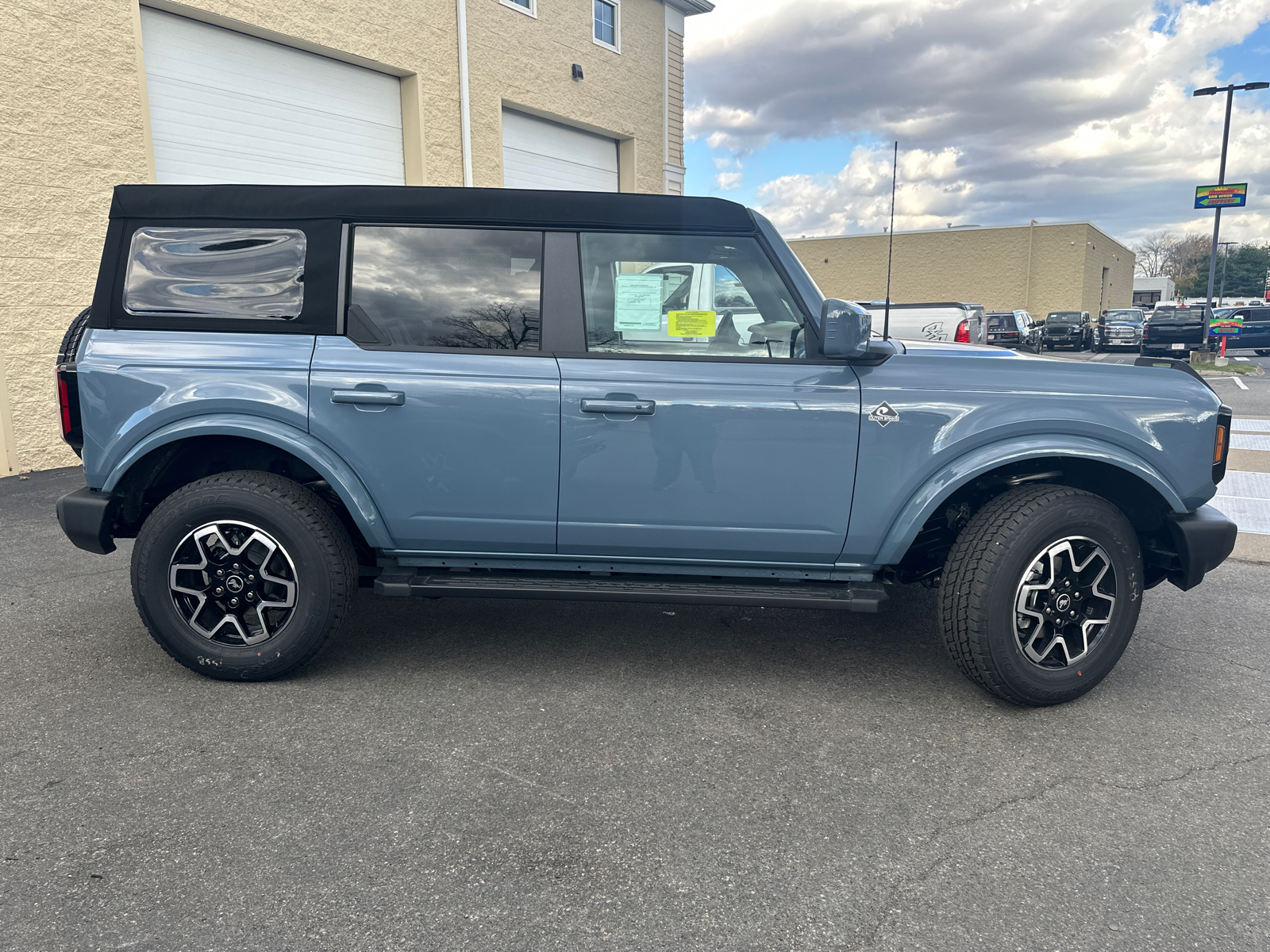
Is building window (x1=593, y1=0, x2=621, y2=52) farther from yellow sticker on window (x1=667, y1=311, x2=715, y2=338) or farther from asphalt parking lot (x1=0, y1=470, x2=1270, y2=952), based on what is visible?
asphalt parking lot (x1=0, y1=470, x2=1270, y2=952)

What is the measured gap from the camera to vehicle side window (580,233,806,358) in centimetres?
347

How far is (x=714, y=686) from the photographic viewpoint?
358cm

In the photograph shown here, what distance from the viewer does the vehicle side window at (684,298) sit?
137 inches

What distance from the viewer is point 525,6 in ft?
41.3

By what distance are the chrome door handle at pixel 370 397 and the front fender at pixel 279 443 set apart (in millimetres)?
205

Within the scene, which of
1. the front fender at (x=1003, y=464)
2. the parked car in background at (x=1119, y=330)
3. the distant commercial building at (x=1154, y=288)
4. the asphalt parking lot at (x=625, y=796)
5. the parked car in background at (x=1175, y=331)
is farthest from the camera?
the distant commercial building at (x=1154, y=288)

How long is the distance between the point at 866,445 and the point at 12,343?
7.81 metres

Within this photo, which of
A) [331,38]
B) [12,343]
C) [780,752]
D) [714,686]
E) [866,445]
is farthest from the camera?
[331,38]

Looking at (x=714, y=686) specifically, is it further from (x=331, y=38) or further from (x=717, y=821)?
(x=331, y=38)

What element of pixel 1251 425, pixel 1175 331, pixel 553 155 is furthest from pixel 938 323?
pixel 1175 331

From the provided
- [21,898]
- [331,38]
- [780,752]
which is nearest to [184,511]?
[21,898]

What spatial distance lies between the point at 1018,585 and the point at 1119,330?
34297 millimetres

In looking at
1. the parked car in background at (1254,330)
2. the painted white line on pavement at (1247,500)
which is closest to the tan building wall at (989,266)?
the parked car in background at (1254,330)

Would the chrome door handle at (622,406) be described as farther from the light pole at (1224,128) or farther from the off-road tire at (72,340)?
the light pole at (1224,128)
